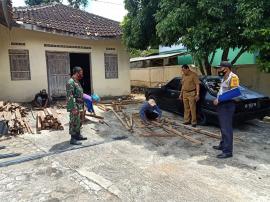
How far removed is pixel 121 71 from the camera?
14.6 metres

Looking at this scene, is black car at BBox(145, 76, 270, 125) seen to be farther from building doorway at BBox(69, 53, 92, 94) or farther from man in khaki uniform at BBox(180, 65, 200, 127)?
building doorway at BBox(69, 53, 92, 94)

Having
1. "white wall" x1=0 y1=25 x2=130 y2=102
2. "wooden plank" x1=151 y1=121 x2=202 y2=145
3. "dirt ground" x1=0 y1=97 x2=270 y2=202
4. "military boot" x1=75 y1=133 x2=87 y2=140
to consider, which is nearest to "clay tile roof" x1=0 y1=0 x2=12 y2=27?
"white wall" x1=0 y1=25 x2=130 y2=102

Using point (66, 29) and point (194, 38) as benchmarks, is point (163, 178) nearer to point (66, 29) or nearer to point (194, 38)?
point (194, 38)

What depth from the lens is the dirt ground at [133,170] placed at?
399cm

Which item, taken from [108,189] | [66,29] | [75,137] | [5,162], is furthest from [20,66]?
[108,189]

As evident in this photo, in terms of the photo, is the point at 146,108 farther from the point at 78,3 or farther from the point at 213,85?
the point at 78,3

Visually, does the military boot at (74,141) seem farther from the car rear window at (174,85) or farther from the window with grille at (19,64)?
the window with grille at (19,64)

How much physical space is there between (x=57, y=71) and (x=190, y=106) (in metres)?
6.85

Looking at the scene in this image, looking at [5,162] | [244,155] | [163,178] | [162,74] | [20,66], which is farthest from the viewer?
[162,74]

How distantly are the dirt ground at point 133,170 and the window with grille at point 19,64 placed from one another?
499 cm

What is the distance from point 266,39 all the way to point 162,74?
10285mm

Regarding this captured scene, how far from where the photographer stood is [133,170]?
16.1ft

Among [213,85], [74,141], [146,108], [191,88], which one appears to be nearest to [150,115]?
[146,108]

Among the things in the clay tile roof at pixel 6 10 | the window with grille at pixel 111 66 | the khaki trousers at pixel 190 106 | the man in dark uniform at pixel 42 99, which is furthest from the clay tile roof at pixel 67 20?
the khaki trousers at pixel 190 106
